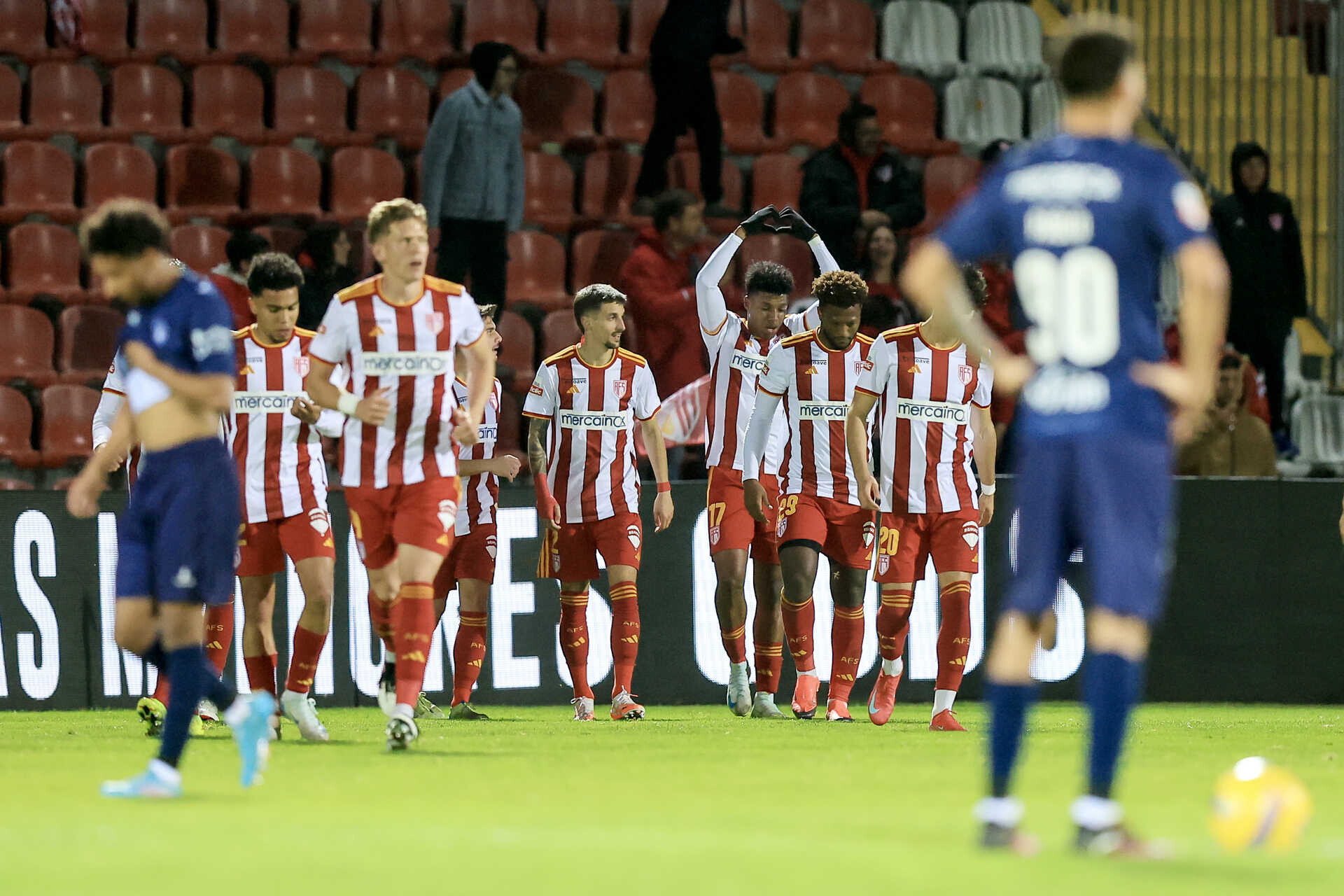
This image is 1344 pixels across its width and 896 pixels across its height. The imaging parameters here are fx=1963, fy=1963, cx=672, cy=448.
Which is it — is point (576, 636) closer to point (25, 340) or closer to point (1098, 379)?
point (25, 340)

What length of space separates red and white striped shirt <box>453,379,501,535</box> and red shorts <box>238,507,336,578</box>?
1.82 meters

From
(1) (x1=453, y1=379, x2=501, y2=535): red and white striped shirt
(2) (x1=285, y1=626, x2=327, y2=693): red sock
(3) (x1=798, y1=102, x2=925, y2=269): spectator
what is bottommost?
Answer: (2) (x1=285, y1=626, x2=327, y2=693): red sock

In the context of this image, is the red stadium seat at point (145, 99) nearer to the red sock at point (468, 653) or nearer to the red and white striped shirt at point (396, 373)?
the red sock at point (468, 653)

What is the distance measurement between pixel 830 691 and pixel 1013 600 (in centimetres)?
576

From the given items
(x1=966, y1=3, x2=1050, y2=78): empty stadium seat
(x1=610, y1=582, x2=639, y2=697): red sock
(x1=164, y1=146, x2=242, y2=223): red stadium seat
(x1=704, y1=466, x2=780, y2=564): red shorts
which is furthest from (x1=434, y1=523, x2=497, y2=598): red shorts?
(x1=966, y1=3, x2=1050, y2=78): empty stadium seat

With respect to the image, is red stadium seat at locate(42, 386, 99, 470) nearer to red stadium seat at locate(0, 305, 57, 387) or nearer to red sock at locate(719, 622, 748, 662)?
red stadium seat at locate(0, 305, 57, 387)

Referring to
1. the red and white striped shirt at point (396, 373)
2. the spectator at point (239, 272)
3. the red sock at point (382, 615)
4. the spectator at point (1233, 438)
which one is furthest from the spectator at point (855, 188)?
the red and white striped shirt at point (396, 373)

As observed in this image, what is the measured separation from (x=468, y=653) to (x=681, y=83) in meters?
5.55

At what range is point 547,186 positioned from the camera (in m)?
15.9

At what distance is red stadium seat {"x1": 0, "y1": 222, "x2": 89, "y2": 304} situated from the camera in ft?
47.4

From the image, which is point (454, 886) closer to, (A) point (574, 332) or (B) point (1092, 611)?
(B) point (1092, 611)

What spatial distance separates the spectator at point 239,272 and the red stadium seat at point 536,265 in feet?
9.57

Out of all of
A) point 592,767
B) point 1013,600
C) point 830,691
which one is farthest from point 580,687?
point 1013,600

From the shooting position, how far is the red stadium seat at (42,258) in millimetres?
14438
